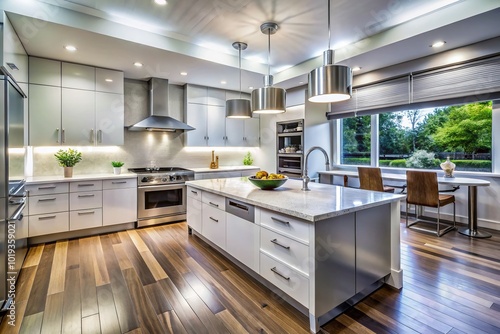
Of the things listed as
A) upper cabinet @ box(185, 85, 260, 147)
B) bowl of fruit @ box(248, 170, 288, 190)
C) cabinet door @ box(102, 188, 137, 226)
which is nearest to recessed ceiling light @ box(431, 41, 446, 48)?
bowl of fruit @ box(248, 170, 288, 190)

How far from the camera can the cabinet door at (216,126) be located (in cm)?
518

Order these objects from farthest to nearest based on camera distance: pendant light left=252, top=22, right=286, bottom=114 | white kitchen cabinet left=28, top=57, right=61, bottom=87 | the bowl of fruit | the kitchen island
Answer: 1. white kitchen cabinet left=28, top=57, right=61, bottom=87
2. the bowl of fruit
3. pendant light left=252, top=22, right=286, bottom=114
4. the kitchen island

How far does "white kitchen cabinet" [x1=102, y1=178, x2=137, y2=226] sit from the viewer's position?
12.4ft

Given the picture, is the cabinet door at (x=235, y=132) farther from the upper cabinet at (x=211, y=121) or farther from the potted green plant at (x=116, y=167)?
the potted green plant at (x=116, y=167)

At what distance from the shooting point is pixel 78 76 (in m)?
3.74

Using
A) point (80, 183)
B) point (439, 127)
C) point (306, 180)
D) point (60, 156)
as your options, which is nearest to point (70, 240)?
point (80, 183)

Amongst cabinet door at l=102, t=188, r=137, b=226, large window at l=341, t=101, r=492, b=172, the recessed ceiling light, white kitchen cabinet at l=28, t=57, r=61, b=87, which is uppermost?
the recessed ceiling light

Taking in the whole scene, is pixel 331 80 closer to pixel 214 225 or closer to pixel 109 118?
pixel 214 225

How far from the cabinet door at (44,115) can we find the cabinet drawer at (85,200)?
817mm

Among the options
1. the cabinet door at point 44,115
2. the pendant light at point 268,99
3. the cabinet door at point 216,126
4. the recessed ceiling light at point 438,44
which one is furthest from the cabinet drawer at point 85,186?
the recessed ceiling light at point 438,44

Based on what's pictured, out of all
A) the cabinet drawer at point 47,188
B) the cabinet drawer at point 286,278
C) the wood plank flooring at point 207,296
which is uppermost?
the cabinet drawer at point 47,188

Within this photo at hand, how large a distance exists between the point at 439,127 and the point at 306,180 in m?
3.21

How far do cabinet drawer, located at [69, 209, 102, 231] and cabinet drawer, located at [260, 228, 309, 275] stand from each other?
111 inches

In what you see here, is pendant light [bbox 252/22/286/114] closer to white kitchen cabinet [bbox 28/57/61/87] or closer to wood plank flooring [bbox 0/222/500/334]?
wood plank flooring [bbox 0/222/500/334]
